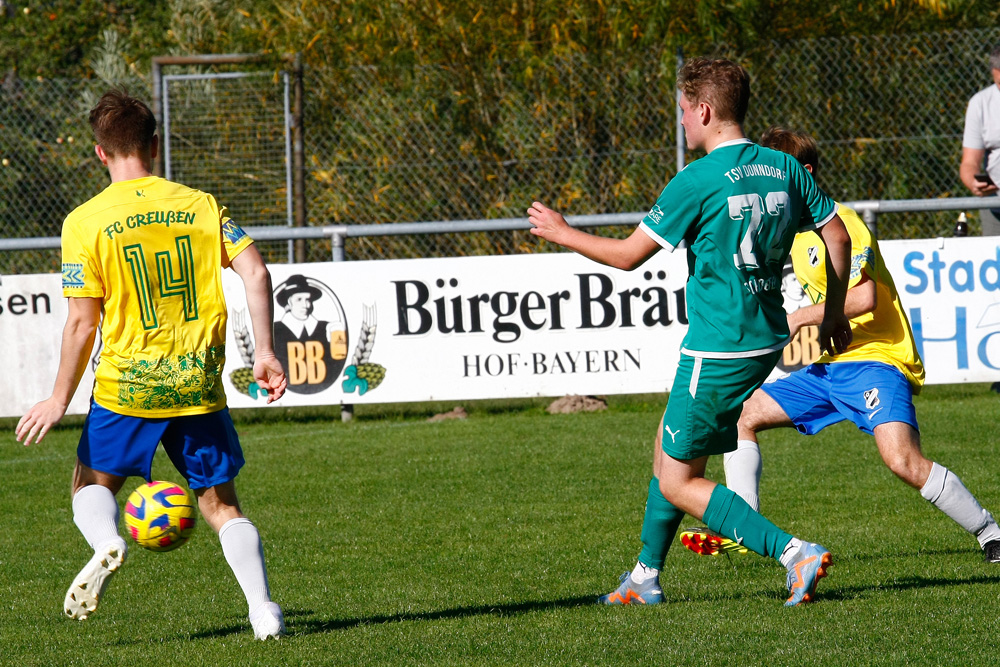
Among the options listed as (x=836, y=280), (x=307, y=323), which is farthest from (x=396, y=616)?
(x=307, y=323)

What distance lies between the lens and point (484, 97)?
46.4ft

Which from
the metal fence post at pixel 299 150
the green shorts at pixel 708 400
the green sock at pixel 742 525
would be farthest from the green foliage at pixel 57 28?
the green sock at pixel 742 525

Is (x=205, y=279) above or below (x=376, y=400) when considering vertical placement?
above

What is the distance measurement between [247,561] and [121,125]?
5.12ft

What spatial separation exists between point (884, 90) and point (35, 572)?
407 inches

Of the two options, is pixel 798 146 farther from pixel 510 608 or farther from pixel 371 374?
pixel 371 374

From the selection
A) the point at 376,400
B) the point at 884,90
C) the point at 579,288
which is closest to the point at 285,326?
the point at 376,400

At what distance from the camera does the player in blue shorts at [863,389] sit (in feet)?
16.9

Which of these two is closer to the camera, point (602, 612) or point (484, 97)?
point (602, 612)

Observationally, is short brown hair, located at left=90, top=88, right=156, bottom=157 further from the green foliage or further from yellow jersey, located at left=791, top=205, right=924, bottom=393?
the green foliage

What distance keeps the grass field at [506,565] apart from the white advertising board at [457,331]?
2.09ft

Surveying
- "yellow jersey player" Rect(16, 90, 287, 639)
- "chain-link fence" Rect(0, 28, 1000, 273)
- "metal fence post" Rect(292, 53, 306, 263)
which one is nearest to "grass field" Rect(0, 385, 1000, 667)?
"yellow jersey player" Rect(16, 90, 287, 639)

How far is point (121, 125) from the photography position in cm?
431

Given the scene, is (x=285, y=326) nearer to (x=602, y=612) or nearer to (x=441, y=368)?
(x=441, y=368)
